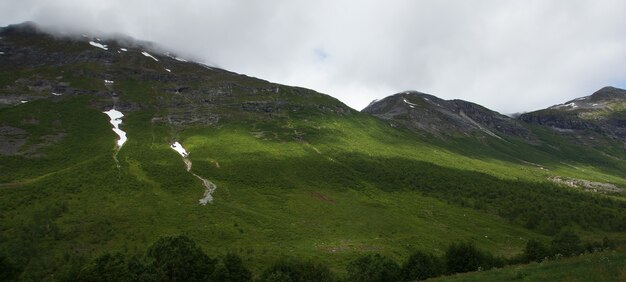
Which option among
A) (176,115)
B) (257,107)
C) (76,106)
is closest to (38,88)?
(76,106)

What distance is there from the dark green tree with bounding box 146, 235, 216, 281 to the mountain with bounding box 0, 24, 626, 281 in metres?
3.17

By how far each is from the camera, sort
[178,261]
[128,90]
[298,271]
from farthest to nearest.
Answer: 1. [128,90]
2. [298,271]
3. [178,261]

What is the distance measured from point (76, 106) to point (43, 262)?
107 metres

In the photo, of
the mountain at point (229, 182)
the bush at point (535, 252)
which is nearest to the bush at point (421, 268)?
the mountain at point (229, 182)

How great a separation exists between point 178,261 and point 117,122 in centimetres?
11407

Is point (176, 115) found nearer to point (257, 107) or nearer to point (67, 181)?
point (257, 107)

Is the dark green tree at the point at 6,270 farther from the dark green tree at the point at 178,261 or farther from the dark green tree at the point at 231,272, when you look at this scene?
the dark green tree at the point at 231,272

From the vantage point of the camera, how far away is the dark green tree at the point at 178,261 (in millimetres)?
48031

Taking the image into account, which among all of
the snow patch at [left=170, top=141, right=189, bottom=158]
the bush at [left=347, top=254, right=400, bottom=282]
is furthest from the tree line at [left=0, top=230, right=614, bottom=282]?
the snow patch at [left=170, top=141, right=189, bottom=158]

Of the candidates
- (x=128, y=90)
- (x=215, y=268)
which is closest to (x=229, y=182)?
(x=215, y=268)

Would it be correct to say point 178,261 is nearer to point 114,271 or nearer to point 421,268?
point 114,271

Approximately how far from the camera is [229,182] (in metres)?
110

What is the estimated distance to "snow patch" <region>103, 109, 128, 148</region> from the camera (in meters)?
130

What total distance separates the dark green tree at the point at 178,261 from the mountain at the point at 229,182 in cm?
317
